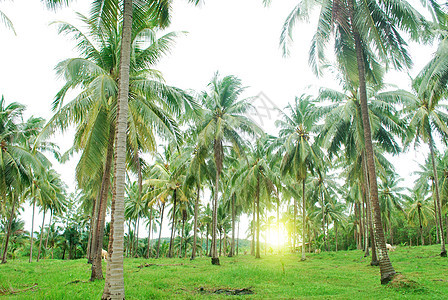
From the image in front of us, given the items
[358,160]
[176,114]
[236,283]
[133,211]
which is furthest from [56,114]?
[133,211]

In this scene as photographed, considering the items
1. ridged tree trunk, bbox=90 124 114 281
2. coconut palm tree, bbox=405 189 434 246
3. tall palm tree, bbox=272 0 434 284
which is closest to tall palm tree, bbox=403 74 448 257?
tall palm tree, bbox=272 0 434 284

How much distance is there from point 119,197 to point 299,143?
17849mm

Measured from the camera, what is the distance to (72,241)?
1753 inches

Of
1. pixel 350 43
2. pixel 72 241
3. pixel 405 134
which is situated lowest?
pixel 72 241

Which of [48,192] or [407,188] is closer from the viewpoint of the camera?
[48,192]

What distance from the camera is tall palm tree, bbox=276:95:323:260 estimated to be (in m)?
22.4

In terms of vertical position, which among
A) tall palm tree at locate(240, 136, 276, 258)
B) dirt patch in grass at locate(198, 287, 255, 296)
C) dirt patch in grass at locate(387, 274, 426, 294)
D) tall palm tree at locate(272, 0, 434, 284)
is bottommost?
dirt patch in grass at locate(198, 287, 255, 296)

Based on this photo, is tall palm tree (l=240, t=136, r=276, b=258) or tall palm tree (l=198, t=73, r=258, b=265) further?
tall palm tree (l=240, t=136, r=276, b=258)

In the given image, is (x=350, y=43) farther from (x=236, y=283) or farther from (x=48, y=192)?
(x=48, y=192)

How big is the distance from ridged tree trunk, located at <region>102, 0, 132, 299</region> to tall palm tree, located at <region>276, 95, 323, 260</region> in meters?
16.1

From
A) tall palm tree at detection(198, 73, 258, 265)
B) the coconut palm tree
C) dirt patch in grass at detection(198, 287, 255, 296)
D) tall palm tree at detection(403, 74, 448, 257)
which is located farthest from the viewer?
the coconut palm tree

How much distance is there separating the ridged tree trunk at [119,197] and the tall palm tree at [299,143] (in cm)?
1614

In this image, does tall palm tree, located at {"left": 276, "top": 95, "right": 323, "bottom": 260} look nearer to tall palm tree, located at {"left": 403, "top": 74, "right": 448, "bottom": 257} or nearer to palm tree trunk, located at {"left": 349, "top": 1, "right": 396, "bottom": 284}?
→ tall palm tree, located at {"left": 403, "top": 74, "right": 448, "bottom": 257}

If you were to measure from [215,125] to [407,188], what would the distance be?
87.4 ft
